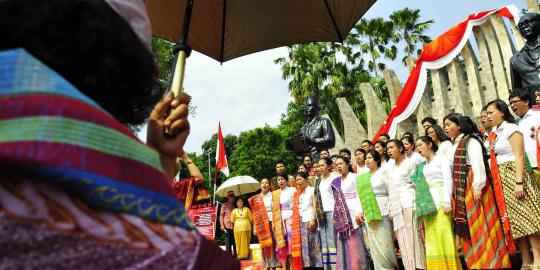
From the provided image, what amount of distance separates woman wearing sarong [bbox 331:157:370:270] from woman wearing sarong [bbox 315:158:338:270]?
0.76 ft

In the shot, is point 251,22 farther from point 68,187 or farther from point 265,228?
point 265,228

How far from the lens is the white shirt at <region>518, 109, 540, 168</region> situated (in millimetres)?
4777

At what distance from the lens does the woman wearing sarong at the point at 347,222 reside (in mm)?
6078

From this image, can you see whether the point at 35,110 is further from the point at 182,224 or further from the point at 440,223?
the point at 440,223

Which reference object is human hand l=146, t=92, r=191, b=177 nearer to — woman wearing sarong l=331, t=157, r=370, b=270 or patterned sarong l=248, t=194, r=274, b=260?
woman wearing sarong l=331, t=157, r=370, b=270

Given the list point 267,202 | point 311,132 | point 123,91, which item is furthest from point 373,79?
point 123,91

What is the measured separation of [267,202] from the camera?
8.91 m

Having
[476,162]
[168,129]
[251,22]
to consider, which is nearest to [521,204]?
[476,162]

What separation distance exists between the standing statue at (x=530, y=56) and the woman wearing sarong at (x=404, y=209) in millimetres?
2827

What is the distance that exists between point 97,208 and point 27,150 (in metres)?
0.11

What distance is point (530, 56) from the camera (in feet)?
23.3

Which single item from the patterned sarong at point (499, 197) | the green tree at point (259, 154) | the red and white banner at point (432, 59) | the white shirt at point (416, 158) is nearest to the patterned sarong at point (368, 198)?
the white shirt at point (416, 158)

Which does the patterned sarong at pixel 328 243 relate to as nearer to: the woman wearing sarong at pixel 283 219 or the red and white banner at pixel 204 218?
the woman wearing sarong at pixel 283 219

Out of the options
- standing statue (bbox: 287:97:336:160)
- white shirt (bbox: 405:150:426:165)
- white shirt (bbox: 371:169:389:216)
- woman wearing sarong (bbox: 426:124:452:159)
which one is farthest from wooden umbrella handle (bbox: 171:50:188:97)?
standing statue (bbox: 287:97:336:160)
